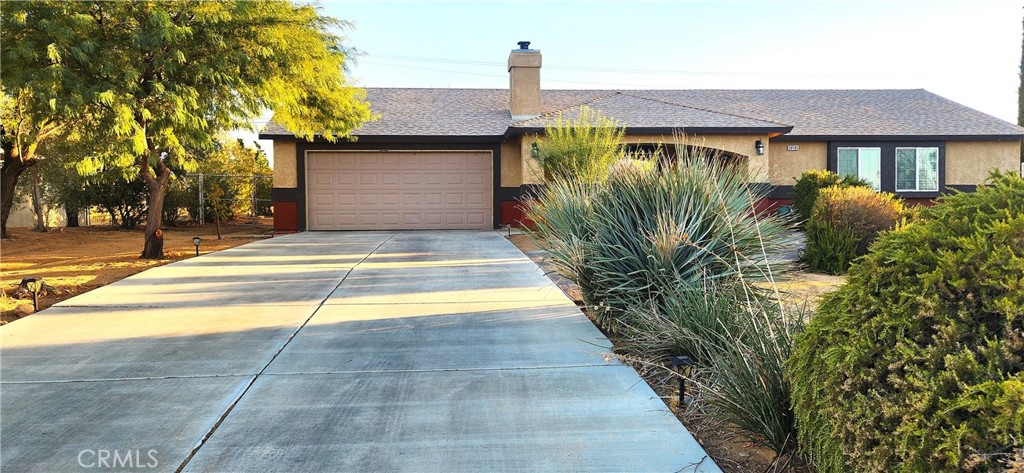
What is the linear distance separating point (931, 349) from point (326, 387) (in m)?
3.75

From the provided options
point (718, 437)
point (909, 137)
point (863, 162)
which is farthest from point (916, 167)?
point (718, 437)

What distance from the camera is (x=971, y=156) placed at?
73.0 feet

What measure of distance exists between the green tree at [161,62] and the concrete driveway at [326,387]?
3.96m

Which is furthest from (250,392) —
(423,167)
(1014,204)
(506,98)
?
(506,98)

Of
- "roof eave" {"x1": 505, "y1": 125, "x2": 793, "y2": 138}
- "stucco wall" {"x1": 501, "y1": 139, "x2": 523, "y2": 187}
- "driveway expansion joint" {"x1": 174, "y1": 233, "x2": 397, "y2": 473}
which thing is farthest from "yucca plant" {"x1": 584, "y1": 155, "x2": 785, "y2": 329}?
"stucco wall" {"x1": 501, "y1": 139, "x2": 523, "y2": 187}

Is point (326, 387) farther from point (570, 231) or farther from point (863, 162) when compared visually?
point (863, 162)

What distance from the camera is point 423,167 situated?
70.8ft

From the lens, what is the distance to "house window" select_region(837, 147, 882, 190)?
72.8 ft

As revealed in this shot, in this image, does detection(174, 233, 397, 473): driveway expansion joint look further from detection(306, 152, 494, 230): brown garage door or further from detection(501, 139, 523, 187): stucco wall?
detection(501, 139, 523, 187): stucco wall

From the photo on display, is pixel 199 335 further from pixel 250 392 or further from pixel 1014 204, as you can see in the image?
pixel 1014 204

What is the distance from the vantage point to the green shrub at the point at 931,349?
2301 mm

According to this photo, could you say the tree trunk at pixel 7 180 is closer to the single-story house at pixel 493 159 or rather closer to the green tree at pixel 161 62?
the single-story house at pixel 493 159

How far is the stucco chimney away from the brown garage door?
6.45 feet

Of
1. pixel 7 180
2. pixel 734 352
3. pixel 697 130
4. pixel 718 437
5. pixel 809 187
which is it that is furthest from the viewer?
pixel 697 130
